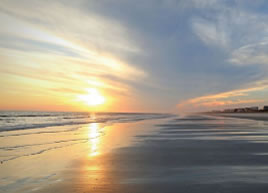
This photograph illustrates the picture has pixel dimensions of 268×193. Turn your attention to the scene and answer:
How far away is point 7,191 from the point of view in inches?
177

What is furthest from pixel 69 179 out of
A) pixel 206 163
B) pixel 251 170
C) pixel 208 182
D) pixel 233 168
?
pixel 251 170

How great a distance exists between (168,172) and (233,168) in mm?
2089

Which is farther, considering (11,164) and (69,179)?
(11,164)

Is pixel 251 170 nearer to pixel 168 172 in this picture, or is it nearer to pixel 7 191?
pixel 168 172

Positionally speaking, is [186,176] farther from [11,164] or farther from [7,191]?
[11,164]

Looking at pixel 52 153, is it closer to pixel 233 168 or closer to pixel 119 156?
pixel 119 156

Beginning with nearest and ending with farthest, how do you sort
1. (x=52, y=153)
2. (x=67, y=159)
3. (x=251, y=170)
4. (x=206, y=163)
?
(x=251, y=170) < (x=206, y=163) < (x=67, y=159) < (x=52, y=153)

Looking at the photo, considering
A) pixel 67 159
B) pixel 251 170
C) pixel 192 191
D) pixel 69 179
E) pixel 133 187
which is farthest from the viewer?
pixel 67 159

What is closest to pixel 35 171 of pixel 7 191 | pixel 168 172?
pixel 7 191

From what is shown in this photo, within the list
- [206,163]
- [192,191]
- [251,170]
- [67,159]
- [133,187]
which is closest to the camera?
[192,191]

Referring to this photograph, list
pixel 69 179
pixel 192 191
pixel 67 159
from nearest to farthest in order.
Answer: pixel 192 191 < pixel 69 179 < pixel 67 159

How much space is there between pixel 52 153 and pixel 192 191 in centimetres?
654

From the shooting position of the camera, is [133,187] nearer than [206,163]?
Yes

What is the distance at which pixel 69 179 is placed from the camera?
5242mm
